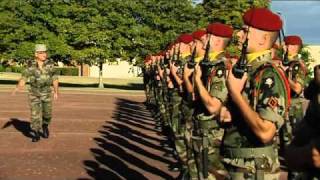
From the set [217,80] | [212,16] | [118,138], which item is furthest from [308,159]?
[212,16]

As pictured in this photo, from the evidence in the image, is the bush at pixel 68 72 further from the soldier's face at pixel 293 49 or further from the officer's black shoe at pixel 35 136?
the soldier's face at pixel 293 49

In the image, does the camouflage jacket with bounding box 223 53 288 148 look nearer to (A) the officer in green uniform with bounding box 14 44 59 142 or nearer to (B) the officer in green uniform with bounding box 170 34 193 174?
(B) the officer in green uniform with bounding box 170 34 193 174

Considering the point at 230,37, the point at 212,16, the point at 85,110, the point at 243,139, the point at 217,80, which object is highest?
the point at 212,16

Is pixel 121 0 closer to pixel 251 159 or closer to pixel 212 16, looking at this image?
pixel 212 16

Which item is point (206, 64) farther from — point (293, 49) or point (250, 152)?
point (293, 49)

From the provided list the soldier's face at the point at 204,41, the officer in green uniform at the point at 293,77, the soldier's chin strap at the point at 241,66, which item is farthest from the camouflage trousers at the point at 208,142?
the officer in green uniform at the point at 293,77

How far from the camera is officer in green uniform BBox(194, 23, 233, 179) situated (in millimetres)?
5297

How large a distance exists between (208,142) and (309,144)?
337cm

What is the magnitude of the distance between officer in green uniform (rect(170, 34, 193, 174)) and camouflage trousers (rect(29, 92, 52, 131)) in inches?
141

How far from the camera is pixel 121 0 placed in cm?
3706

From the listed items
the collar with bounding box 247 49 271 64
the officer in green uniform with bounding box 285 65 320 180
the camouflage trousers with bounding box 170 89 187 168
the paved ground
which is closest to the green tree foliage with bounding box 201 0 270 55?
the paved ground

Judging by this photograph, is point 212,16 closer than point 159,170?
No

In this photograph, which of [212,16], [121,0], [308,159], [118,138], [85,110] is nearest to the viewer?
[308,159]

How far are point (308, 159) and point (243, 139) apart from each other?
64.1 inches
